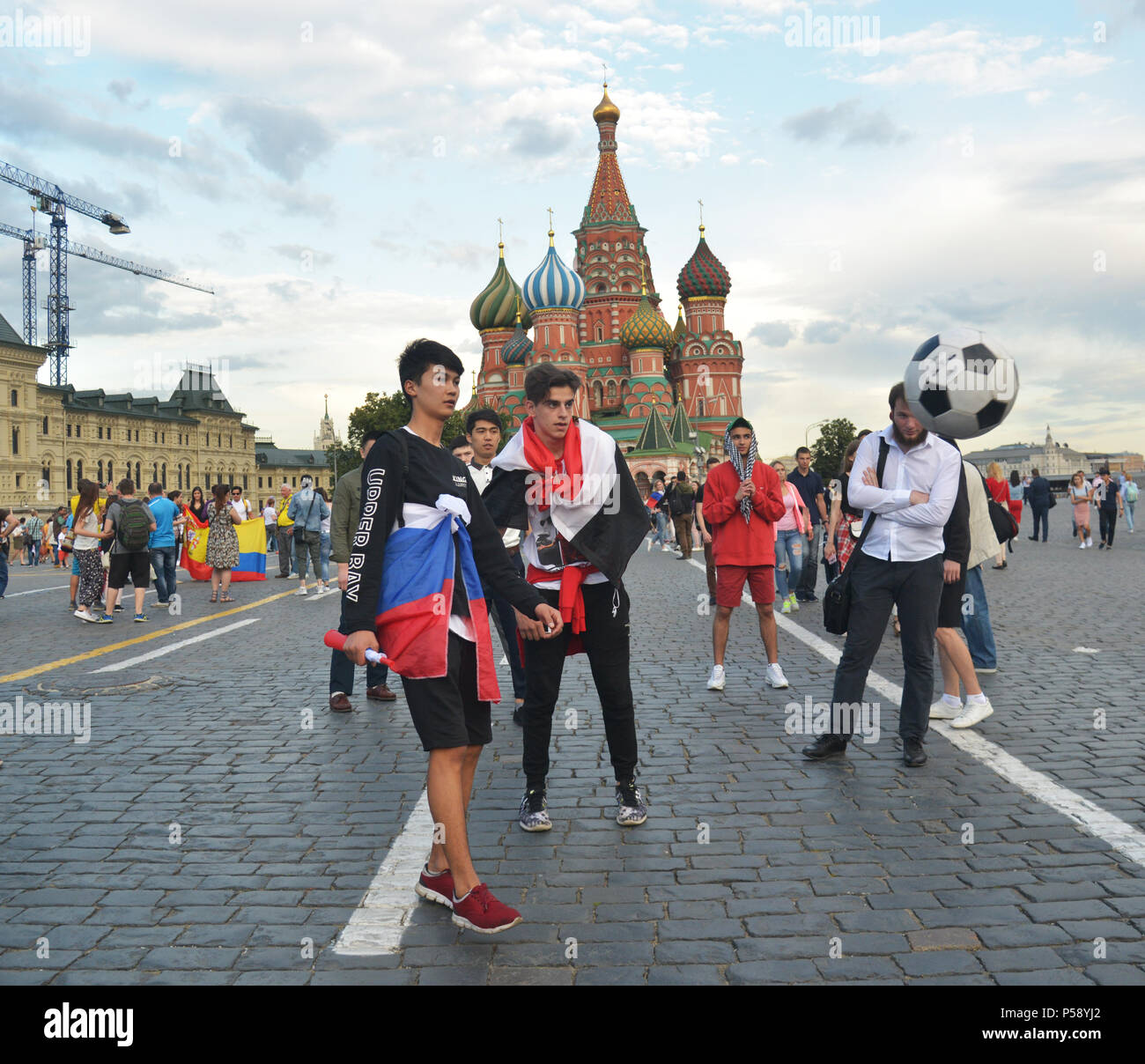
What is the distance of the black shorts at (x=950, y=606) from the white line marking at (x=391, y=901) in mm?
3308

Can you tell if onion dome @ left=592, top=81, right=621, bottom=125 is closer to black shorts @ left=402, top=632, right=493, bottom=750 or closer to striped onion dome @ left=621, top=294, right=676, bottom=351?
striped onion dome @ left=621, top=294, right=676, bottom=351

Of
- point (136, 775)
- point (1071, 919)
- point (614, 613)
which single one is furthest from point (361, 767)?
point (1071, 919)

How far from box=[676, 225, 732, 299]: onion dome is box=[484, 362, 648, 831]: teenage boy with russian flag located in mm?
82035

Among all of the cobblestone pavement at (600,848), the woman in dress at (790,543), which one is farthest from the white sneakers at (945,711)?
the woman in dress at (790,543)

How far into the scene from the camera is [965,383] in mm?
4941

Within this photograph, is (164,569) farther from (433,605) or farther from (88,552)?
(433,605)

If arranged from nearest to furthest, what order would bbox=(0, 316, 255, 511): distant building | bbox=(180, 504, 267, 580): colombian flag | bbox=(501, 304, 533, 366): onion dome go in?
1. bbox=(180, 504, 267, 580): colombian flag
2. bbox=(501, 304, 533, 366): onion dome
3. bbox=(0, 316, 255, 511): distant building

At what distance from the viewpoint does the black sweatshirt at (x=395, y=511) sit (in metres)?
3.49

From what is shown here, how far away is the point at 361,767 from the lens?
5.57 meters

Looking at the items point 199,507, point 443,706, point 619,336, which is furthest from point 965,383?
point 619,336

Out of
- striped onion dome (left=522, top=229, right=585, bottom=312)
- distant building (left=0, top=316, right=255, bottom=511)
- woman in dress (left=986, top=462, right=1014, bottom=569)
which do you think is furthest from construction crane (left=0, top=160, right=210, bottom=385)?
woman in dress (left=986, top=462, right=1014, bottom=569)

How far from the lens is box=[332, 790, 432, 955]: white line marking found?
3.35 m

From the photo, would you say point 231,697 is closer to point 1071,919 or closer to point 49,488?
point 1071,919

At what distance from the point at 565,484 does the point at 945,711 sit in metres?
3.25
